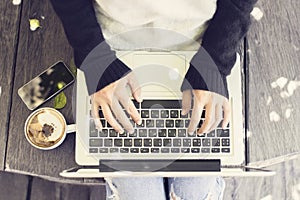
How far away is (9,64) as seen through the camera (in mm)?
943

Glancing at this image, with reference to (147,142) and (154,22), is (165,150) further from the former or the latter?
(154,22)

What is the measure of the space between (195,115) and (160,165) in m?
0.09

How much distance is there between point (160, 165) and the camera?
0.86 metres

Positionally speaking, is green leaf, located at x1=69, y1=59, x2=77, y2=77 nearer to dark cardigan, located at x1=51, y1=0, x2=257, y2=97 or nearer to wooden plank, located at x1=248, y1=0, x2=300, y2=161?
dark cardigan, located at x1=51, y1=0, x2=257, y2=97

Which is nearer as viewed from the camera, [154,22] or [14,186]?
[154,22]

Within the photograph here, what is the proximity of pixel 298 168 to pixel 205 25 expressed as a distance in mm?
567

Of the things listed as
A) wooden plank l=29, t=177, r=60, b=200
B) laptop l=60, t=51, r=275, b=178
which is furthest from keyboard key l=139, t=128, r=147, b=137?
wooden plank l=29, t=177, r=60, b=200

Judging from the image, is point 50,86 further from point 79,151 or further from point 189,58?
point 189,58

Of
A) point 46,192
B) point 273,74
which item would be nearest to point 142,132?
point 273,74

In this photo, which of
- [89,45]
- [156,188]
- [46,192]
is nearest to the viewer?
[89,45]

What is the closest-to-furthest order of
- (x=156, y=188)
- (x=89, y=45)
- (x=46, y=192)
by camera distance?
(x=89, y=45)
(x=156, y=188)
(x=46, y=192)

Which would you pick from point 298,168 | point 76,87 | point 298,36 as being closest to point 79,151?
point 76,87

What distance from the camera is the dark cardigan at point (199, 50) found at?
33.1 inches

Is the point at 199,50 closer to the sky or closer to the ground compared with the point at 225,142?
closer to the sky
